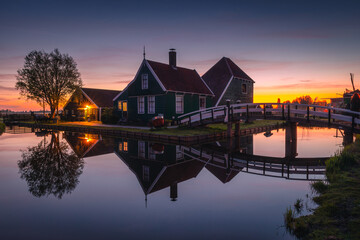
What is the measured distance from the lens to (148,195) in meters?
7.22

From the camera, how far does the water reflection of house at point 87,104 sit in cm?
3734

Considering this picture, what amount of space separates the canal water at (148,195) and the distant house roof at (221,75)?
708 inches

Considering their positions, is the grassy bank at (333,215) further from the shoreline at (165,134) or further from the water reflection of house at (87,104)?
the water reflection of house at (87,104)

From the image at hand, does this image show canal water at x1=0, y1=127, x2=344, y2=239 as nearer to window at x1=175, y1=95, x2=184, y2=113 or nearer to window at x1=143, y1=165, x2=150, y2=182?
window at x1=143, y1=165, x2=150, y2=182

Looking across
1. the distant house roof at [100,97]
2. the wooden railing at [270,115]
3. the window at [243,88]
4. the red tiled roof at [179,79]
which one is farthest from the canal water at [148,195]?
the distant house roof at [100,97]

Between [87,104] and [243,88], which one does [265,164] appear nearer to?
[243,88]

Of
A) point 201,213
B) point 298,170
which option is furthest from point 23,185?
point 298,170

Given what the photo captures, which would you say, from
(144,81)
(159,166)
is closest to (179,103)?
(144,81)

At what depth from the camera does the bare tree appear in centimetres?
3794

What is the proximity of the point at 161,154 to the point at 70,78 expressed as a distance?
108 feet

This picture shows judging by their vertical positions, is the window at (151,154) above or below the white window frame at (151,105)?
below

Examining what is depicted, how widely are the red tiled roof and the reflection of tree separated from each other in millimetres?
13334

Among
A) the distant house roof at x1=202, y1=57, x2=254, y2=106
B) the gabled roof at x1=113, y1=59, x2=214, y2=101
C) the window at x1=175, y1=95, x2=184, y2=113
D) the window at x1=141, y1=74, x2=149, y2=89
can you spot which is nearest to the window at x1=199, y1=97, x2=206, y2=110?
the gabled roof at x1=113, y1=59, x2=214, y2=101

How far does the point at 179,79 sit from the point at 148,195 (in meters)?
21.1
